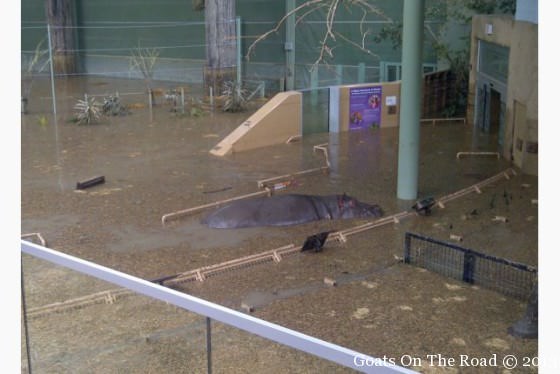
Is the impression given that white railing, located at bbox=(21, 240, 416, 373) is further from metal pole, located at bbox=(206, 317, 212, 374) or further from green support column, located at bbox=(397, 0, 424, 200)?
green support column, located at bbox=(397, 0, 424, 200)

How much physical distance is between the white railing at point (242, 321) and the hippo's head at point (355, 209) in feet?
22.4

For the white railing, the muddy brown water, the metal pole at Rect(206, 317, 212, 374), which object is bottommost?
the muddy brown water

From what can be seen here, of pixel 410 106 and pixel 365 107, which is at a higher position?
pixel 410 106

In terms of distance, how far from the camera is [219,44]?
22.5 metres

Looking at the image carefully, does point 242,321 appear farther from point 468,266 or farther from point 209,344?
point 468,266

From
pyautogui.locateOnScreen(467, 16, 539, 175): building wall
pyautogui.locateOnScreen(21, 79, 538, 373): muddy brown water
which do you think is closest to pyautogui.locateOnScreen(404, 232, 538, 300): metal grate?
pyautogui.locateOnScreen(21, 79, 538, 373): muddy brown water

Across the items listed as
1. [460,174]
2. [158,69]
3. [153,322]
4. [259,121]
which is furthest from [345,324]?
[158,69]

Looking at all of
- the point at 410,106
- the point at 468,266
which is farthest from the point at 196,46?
the point at 468,266

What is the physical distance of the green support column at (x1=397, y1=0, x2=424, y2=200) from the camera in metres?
11.1


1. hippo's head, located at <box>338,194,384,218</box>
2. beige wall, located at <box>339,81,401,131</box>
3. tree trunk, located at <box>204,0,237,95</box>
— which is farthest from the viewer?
tree trunk, located at <box>204,0,237,95</box>

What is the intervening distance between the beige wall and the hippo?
7.18 meters

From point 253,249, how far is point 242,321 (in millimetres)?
6295

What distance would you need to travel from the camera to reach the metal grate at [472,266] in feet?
24.1

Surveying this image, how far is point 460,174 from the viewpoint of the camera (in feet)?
42.7
